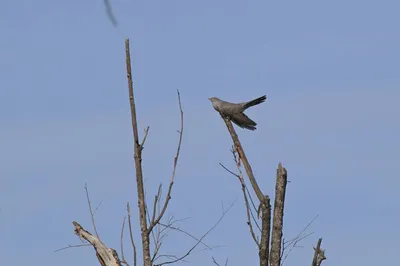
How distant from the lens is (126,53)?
8.97 meters

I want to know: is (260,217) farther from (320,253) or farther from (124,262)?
(124,262)

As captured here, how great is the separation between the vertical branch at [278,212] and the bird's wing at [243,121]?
4.75 metres

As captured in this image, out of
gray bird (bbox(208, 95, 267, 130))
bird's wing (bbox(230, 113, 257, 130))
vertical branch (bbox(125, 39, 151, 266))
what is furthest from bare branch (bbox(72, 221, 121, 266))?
bird's wing (bbox(230, 113, 257, 130))

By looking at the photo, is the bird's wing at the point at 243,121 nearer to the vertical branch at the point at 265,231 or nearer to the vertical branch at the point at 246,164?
the vertical branch at the point at 246,164

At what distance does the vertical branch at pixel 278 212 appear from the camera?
9.28 metres

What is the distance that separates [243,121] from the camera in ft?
46.2

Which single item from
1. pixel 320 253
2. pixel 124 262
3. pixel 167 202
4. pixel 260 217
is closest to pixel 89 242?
pixel 124 262

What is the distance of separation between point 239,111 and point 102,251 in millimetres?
5607

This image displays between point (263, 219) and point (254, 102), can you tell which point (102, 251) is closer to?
point (263, 219)

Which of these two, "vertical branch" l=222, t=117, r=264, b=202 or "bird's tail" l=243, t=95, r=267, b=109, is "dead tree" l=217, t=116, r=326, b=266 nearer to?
"vertical branch" l=222, t=117, r=264, b=202

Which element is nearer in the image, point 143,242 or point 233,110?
point 143,242

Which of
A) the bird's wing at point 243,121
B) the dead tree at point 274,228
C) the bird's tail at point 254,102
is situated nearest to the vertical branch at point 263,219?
the dead tree at point 274,228

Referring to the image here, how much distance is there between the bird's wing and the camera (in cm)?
1407

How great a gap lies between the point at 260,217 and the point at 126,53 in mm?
2840
